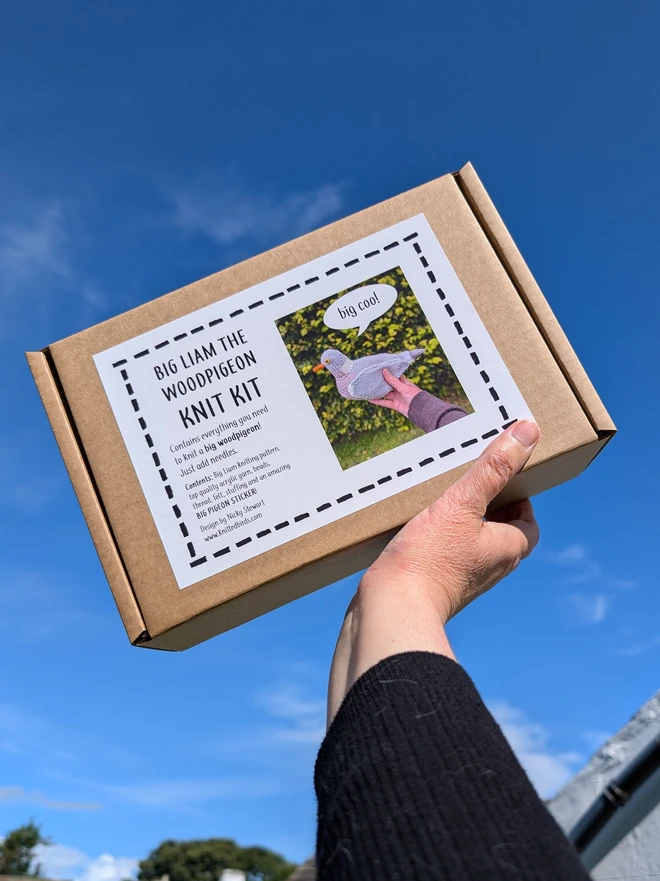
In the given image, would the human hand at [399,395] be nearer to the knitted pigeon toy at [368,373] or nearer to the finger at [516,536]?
the knitted pigeon toy at [368,373]

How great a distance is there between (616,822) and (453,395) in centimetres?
117

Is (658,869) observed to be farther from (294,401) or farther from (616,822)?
(294,401)

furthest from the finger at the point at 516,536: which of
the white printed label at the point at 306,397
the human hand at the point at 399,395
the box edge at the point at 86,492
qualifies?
the box edge at the point at 86,492

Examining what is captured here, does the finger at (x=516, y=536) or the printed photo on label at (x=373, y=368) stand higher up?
the printed photo on label at (x=373, y=368)

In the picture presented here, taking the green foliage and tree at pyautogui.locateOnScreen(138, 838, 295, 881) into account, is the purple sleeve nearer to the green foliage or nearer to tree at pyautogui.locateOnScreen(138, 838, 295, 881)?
the green foliage

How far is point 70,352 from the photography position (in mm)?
1295

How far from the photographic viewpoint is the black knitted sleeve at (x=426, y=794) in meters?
0.55

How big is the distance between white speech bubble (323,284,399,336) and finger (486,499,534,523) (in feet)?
1.41

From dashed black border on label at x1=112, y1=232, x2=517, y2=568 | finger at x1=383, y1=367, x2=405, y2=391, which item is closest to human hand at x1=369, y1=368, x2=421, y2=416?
finger at x1=383, y1=367, x2=405, y2=391

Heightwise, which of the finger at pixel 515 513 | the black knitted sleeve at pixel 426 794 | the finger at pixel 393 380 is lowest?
the black knitted sleeve at pixel 426 794

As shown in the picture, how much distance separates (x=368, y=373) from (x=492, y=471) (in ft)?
0.93

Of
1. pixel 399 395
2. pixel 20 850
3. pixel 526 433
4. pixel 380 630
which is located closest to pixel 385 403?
pixel 399 395

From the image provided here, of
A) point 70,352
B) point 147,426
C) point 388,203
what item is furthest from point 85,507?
point 388,203

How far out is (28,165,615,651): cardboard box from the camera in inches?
44.2
